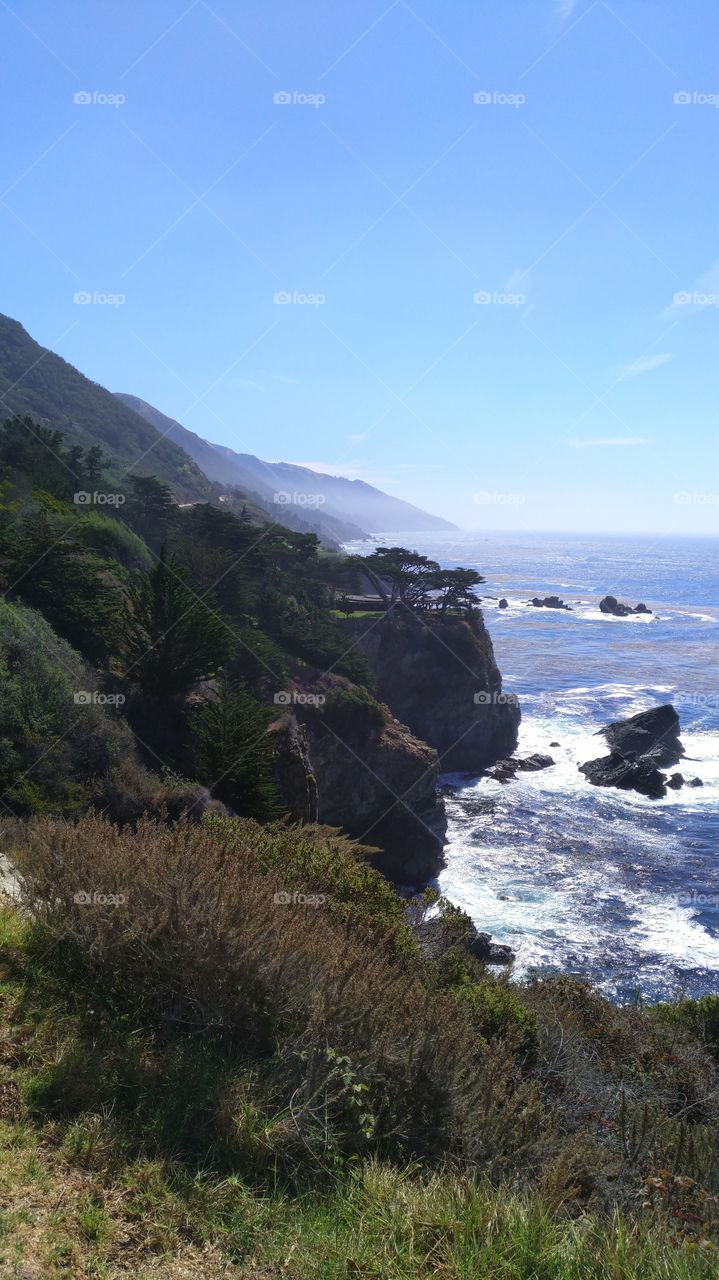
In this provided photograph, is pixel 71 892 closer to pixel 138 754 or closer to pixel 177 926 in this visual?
pixel 177 926

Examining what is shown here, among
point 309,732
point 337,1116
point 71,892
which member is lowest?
point 309,732

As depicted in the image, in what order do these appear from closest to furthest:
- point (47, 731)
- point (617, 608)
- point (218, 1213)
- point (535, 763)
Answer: point (218, 1213)
point (47, 731)
point (535, 763)
point (617, 608)

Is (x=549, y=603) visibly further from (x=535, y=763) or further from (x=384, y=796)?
(x=384, y=796)

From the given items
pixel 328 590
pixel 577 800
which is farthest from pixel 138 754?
pixel 328 590

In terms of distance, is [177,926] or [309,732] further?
[309,732]

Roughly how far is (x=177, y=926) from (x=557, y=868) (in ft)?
70.3

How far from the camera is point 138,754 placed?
1370 centimetres

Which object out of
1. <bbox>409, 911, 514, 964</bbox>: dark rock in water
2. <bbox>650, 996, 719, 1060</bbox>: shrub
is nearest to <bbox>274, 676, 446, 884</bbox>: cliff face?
<bbox>650, 996, 719, 1060</bbox>: shrub
